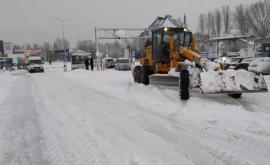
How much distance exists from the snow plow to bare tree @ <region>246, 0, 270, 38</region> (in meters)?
57.1

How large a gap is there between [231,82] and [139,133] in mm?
4936

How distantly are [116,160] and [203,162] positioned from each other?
1.38 meters

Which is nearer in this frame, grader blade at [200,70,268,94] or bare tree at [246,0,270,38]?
grader blade at [200,70,268,94]

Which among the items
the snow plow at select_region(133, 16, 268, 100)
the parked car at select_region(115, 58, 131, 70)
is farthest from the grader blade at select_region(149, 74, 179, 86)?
the parked car at select_region(115, 58, 131, 70)

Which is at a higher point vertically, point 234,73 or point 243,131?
point 234,73

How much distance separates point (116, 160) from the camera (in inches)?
221

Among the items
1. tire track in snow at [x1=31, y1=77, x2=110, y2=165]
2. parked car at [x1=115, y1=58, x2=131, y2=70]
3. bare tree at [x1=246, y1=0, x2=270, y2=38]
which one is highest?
bare tree at [x1=246, y1=0, x2=270, y2=38]

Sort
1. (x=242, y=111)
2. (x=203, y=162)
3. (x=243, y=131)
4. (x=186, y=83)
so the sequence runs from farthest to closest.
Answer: (x=186, y=83)
(x=242, y=111)
(x=243, y=131)
(x=203, y=162)

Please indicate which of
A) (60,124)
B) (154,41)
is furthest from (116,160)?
(154,41)

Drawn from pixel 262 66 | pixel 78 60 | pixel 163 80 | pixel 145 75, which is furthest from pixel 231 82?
pixel 78 60

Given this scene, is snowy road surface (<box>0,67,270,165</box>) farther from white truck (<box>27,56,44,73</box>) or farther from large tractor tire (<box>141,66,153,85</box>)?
white truck (<box>27,56,44,73</box>)

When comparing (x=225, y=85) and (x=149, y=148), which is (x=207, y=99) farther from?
(x=149, y=148)

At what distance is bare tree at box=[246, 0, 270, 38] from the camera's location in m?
71.9

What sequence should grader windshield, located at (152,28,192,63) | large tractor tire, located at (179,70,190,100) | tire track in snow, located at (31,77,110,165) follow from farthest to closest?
grader windshield, located at (152,28,192,63) < large tractor tire, located at (179,70,190,100) < tire track in snow, located at (31,77,110,165)
